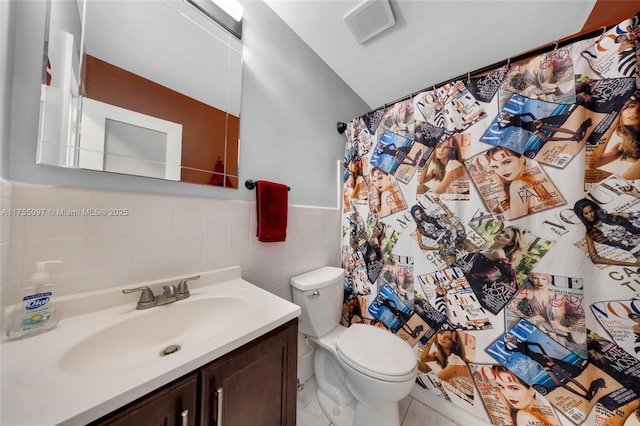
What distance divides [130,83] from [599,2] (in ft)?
6.84

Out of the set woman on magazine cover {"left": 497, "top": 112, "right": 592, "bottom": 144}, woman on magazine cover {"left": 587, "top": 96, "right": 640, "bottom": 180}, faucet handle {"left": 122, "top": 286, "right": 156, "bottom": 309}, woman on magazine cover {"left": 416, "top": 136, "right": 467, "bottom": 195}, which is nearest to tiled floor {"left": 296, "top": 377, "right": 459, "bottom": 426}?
faucet handle {"left": 122, "top": 286, "right": 156, "bottom": 309}

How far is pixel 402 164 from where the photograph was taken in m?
1.30

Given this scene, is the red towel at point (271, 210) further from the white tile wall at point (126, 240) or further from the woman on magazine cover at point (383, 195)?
the woman on magazine cover at point (383, 195)

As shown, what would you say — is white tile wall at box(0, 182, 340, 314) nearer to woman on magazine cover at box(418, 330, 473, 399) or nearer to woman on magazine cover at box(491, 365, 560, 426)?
woman on magazine cover at box(418, 330, 473, 399)

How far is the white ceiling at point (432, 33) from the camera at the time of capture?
40.5 inches

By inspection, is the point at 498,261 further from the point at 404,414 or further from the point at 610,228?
the point at 404,414

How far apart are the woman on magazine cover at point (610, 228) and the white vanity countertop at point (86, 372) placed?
123 cm

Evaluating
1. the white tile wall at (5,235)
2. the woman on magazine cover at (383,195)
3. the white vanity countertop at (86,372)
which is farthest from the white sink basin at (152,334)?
the woman on magazine cover at (383,195)

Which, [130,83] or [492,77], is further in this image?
[492,77]

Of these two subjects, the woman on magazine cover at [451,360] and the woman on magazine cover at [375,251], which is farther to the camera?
the woman on magazine cover at [375,251]

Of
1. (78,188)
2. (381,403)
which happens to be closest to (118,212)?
(78,188)

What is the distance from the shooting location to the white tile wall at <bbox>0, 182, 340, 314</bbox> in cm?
56

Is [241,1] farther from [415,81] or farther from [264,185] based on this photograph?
[415,81]

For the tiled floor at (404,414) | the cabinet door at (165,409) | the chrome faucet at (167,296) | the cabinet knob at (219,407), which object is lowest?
the tiled floor at (404,414)
